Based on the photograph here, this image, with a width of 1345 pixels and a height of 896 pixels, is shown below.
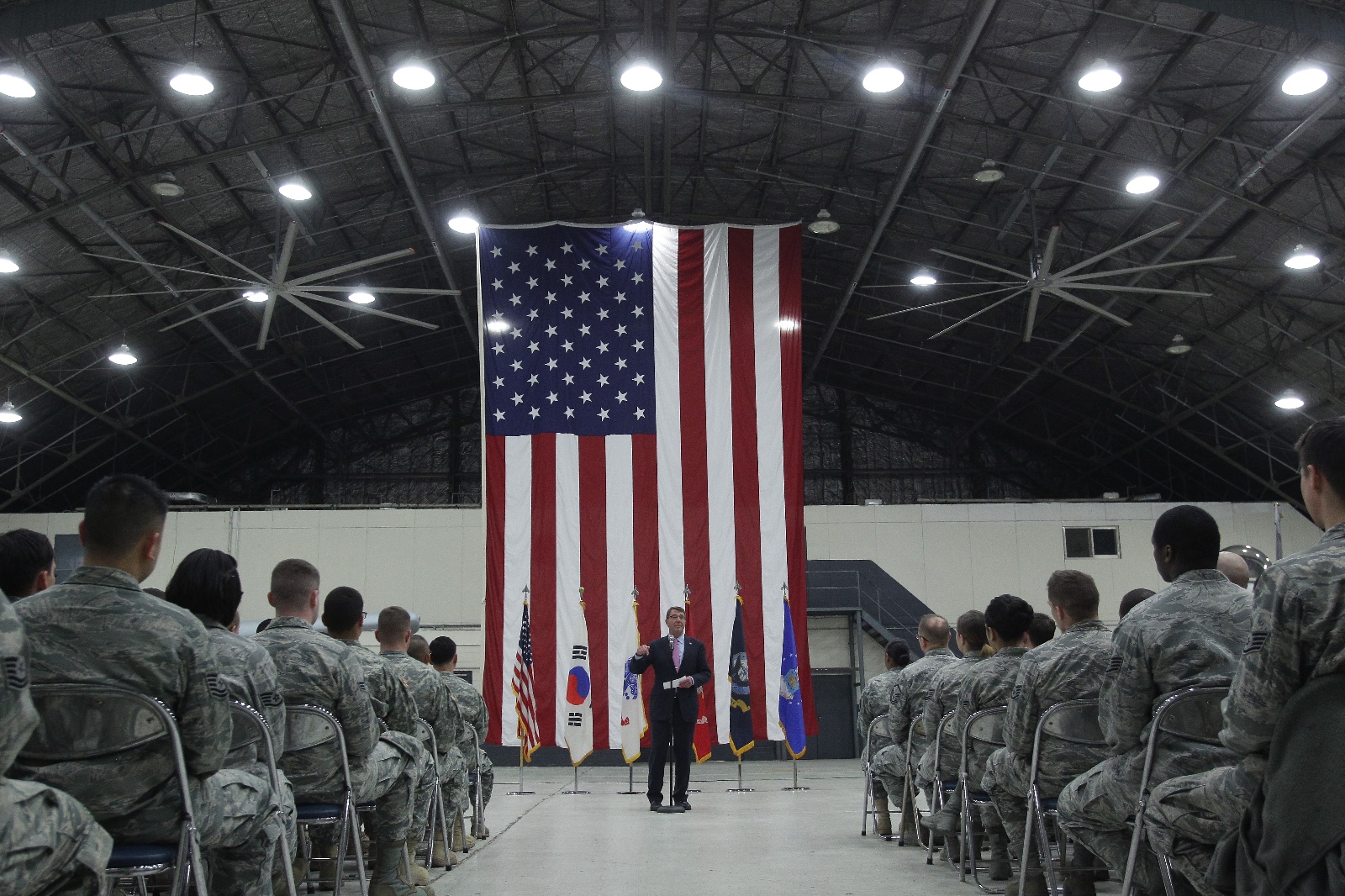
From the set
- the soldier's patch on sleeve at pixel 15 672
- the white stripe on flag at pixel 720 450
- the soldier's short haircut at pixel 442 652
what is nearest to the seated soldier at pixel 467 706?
the soldier's short haircut at pixel 442 652

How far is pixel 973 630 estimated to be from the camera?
5793 mm

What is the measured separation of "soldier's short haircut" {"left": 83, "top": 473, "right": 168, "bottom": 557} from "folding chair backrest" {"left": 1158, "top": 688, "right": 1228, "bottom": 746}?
2661 mm

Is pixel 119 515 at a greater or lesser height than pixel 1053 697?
greater

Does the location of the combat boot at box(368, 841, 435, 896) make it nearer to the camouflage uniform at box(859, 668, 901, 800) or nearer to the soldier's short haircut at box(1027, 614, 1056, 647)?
the soldier's short haircut at box(1027, 614, 1056, 647)

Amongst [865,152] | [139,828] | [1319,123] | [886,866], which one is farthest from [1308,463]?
[865,152]

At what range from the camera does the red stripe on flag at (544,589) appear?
10.8 m

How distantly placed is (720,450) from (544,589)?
231 cm

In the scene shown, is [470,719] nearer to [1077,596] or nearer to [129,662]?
[1077,596]

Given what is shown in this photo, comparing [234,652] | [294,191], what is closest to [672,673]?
[234,652]

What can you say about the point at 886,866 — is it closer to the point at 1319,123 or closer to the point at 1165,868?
the point at 1165,868

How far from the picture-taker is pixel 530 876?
526 centimetres

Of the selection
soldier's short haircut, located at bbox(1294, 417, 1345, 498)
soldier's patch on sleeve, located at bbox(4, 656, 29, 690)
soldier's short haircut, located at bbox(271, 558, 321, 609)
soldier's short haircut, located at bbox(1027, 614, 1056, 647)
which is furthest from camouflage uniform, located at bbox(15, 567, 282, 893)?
soldier's short haircut, located at bbox(1027, 614, 1056, 647)

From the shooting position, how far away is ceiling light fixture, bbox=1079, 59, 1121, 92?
11453 millimetres

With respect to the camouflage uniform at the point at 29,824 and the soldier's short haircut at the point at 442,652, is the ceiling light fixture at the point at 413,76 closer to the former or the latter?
the soldier's short haircut at the point at 442,652
